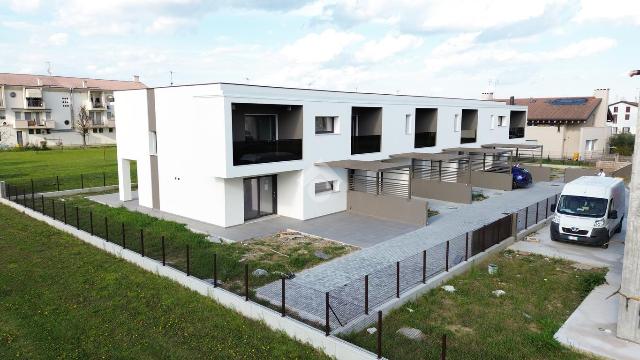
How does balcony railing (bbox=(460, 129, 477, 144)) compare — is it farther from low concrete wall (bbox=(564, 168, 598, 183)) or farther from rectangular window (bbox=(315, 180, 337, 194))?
rectangular window (bbox=(315, 180, 337, 194))

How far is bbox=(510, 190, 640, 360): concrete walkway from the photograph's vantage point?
8180 mm

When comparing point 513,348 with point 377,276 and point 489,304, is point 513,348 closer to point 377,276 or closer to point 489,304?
point 489,304

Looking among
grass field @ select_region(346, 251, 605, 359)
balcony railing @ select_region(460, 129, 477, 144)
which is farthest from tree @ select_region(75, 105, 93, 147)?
grass field @ select_region(346, 251, 605, 359)

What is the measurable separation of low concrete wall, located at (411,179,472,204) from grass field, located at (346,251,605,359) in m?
8.55

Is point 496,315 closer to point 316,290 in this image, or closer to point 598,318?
point 598,318

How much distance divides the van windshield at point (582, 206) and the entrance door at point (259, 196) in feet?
35.1

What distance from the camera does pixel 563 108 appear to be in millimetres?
43219

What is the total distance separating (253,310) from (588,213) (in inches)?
447

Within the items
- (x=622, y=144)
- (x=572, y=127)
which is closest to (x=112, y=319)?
(x=572, y=127)

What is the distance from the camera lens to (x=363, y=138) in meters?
21.0

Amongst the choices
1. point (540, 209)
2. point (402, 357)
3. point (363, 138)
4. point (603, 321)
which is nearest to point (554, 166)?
point (540, 209)

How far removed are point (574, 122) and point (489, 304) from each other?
37.2 meters

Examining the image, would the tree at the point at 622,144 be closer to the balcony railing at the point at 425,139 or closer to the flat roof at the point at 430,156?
the balcony railing at the point at 425,139

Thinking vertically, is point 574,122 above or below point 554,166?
above
